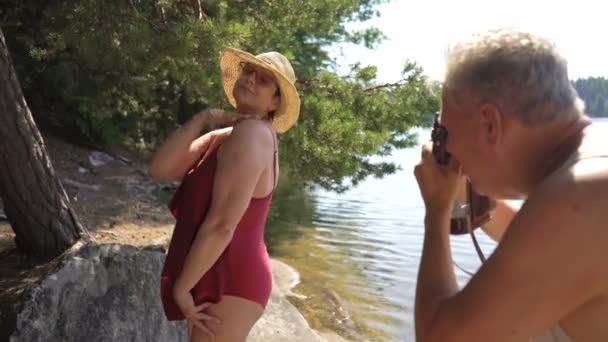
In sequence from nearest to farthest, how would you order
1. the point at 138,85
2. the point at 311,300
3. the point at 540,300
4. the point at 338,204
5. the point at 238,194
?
the point at 540,300 → the point at 238,194 → the point at 311,300 → the point at 138,85 → the point at 338,204

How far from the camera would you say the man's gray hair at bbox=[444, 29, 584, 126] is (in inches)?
49.3

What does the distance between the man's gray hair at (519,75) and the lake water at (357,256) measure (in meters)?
2.06

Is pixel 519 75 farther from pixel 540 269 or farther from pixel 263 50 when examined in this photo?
pixel 263 50

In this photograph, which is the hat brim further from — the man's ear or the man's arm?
the man's arm

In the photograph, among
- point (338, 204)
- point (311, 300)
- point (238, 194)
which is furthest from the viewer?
point (338, 204)

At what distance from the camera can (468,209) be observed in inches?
61.1

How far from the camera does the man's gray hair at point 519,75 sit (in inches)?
49.3

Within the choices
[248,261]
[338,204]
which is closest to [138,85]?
[248,261]

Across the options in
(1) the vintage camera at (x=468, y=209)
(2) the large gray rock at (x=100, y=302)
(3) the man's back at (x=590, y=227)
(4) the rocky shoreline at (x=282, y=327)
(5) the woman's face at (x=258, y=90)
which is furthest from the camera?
(4) the rocky shoreline at (x=282, y=327)

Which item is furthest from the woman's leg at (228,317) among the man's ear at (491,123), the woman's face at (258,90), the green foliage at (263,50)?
the green foliage at (263,50)

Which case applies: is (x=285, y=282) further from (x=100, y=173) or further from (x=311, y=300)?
(x=100, y=173)

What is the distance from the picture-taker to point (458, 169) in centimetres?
147

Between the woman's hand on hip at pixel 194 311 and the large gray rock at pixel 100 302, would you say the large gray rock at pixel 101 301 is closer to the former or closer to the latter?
the large gray rock at pixel 100 302

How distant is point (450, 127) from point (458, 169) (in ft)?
0.45
